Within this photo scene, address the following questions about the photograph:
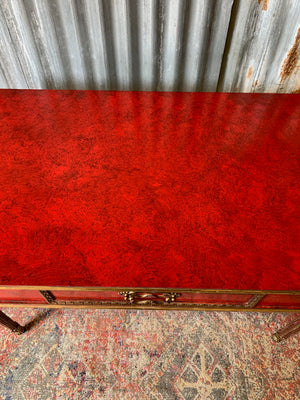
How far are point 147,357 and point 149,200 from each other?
0.65m

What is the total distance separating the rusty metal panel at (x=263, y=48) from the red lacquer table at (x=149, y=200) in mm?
210

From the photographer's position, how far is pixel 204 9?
98 cm

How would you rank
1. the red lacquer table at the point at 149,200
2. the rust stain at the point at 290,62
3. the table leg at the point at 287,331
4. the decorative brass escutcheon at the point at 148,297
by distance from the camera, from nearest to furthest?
the red lacquer table at the point at 149,200, the decorative brass escutcheon at the point at 148,297, the table leg at the point at 287,331, the rust stain at the point at 290,62

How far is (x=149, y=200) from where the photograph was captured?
2.49 feet

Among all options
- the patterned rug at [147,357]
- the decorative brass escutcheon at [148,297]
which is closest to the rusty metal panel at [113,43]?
the decorative brass escutcheon at [148,297]

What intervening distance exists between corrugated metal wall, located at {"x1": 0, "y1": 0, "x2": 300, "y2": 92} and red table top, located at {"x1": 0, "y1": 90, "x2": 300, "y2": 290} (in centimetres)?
17

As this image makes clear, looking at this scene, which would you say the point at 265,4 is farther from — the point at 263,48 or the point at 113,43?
the point at 113,43

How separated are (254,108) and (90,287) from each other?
844 mm

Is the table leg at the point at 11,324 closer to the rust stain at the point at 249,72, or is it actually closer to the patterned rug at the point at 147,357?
the patterned rug at the point at 147,357

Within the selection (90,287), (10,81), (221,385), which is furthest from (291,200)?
(10,81)

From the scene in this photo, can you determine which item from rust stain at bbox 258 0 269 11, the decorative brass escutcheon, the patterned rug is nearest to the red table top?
the decorative brass escutcheon

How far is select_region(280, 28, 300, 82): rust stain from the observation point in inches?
42.9

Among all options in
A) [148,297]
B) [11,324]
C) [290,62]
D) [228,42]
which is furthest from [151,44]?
[11,324]

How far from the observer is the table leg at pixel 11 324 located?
3.11ft
